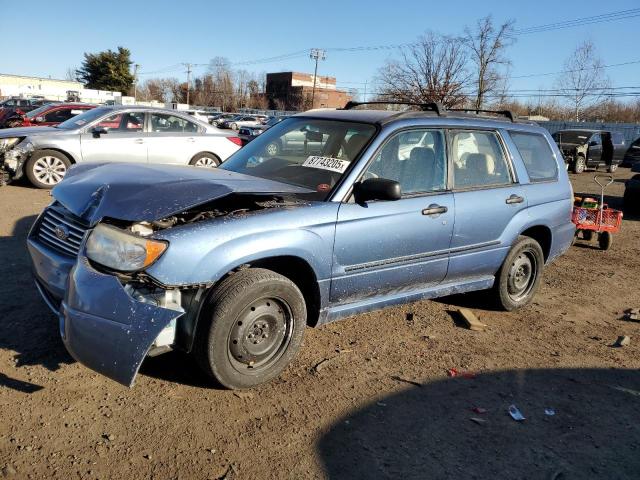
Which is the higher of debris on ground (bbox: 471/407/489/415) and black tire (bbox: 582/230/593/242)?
black tire (bbox: 582/230/593/242)

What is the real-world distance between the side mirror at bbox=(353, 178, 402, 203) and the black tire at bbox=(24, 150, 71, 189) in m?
7.38

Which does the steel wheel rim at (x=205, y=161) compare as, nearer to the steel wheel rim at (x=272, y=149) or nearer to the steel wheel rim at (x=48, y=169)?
Result: the steel wheel rim at (x=48, y=169)

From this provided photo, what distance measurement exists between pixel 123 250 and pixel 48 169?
763 cm

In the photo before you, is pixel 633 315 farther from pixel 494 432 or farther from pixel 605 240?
pixel 605 240

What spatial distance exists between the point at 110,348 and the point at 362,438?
1.46 meters

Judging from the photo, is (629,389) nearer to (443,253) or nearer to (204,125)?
(443,253)

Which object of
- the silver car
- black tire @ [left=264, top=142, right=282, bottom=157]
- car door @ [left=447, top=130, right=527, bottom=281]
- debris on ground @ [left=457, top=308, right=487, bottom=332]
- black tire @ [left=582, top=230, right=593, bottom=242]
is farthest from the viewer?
the silver car

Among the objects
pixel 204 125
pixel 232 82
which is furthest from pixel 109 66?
pixel 204 125

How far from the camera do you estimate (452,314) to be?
4.91m

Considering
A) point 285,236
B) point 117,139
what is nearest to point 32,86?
point 117,139

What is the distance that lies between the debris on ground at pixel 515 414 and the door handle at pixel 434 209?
4.92ft

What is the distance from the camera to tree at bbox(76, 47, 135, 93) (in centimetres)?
7350

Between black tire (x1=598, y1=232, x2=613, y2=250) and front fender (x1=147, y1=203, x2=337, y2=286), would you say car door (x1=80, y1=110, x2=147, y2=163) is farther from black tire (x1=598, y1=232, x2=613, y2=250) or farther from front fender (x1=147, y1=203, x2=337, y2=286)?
black tire (x1=598, y1=232, x2=613, y2=250)

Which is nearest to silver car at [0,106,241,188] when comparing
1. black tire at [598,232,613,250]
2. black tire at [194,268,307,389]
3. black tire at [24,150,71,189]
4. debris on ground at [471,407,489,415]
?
black tire at [24,150,71,189]
